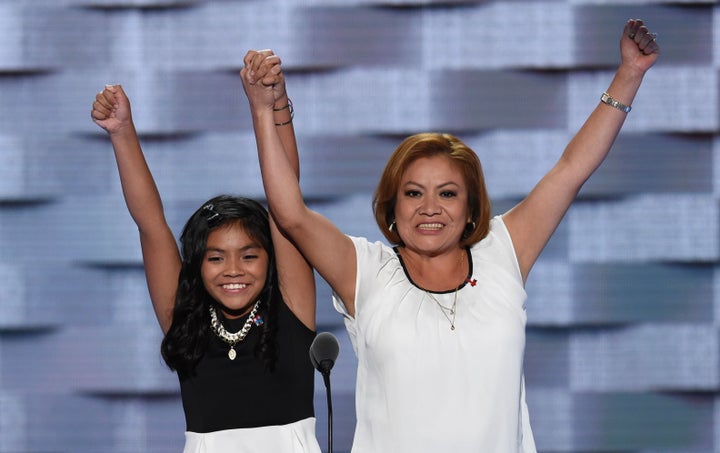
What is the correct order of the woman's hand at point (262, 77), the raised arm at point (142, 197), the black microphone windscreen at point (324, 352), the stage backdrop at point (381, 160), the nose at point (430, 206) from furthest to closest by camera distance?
the stage backdrop at point (381, 160)
the raised arm at point (142, 197)
the nose at point (430, 206)
the woman's hand at point (262, 77)
the black microphone windscreen at point (324, 352)

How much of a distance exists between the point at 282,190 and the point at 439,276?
0.37m

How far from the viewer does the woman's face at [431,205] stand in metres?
2.02

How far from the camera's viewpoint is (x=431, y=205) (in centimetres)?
201

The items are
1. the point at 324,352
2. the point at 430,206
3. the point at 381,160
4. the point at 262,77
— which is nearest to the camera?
the point at 324,352

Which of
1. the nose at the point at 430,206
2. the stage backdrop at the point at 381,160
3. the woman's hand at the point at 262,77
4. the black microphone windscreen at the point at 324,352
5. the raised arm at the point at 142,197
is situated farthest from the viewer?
the stage backdrop at the point at 381,160

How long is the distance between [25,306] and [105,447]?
409mm

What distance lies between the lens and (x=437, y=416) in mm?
1922

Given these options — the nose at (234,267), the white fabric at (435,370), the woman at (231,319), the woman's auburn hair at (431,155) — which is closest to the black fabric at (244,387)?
the woman at (231,319)

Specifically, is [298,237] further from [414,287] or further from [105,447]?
[105,447]

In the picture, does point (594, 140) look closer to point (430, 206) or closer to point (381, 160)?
point (430, 206)

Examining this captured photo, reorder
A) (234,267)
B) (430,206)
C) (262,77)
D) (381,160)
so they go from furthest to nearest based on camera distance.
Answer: (381,160) → (234,267) → (430,206) → (262,77)

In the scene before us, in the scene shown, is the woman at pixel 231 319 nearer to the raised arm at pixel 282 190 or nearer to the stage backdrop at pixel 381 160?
the raised arm at pixel 282 190

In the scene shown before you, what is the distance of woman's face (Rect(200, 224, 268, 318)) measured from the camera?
2.13 metres

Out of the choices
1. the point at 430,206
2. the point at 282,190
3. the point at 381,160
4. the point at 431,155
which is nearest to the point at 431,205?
the point at 430,206
